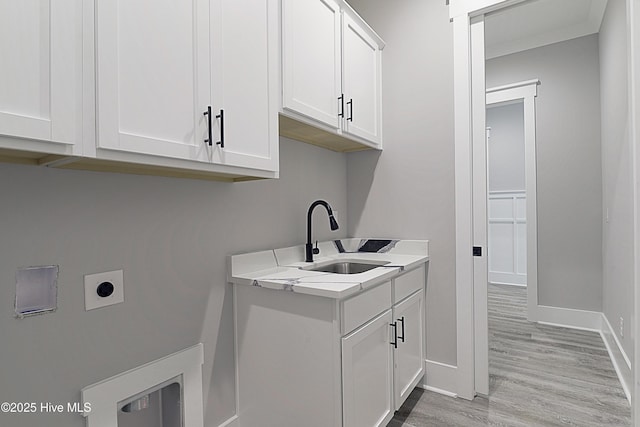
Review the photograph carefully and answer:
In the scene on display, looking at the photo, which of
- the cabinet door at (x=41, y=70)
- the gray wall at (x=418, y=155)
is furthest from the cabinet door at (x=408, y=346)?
the cabinet door at (x=41, y=70)

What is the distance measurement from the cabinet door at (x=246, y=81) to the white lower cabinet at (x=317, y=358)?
61 cm

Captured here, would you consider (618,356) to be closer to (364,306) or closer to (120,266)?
(364,306)

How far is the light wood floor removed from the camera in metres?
1.81

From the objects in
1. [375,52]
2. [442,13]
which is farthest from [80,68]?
[442,13]

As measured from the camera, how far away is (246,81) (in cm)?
134

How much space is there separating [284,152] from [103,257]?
1059mm

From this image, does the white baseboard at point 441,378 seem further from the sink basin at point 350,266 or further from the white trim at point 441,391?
the sink basin at point 350,266

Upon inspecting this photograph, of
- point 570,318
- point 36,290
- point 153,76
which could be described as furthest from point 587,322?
point 36,290

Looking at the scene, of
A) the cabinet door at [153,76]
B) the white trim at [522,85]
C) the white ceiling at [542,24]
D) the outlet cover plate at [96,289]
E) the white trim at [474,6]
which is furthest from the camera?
the white trim at [522,85]

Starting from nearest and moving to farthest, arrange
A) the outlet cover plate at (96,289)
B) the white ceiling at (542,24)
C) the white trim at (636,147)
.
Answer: the outlet cover plate at (96,289) → the white trim at (636,147) → the white ceiling at (542,24)

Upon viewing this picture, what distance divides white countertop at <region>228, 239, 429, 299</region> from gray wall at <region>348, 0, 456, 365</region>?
115 mm

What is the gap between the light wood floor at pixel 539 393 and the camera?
1812 mm

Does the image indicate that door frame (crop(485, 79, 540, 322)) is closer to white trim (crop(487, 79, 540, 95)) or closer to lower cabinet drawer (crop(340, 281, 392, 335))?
white trim (crop(487, 79, 540, 95))

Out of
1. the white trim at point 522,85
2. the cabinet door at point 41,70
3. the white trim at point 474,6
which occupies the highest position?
the white trim at point 522,85
